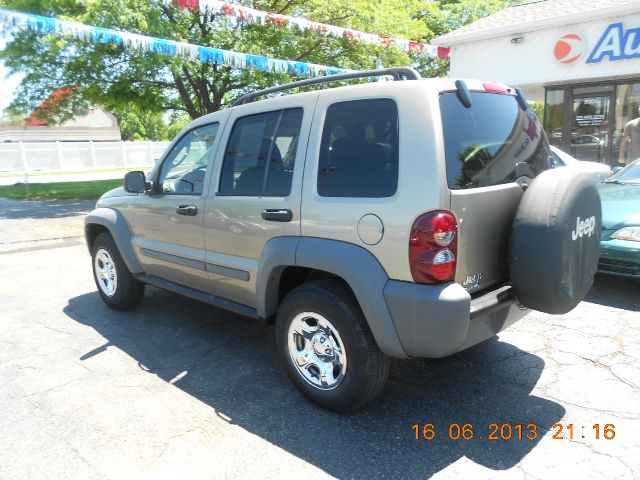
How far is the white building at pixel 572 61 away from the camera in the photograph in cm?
1120

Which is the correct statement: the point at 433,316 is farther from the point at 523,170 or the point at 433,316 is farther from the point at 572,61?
the point at 572,61

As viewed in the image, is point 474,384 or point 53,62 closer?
point 474,384

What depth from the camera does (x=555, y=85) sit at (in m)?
12.7

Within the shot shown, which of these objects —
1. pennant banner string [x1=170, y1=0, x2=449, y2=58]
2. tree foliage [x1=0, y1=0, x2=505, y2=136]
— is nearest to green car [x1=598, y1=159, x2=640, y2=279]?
pennant banner string [x1=170, y1=0, x2=449, y2=58]

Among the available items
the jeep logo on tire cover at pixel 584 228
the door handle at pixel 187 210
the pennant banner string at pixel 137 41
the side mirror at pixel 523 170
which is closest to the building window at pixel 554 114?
the pennant banner string at pixel 137 41

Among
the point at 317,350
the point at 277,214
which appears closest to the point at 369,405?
the point at 317,350

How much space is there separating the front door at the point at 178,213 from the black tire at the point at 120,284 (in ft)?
1.15

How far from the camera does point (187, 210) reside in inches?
150

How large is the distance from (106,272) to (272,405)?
2706mm

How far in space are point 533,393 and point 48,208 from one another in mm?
13813

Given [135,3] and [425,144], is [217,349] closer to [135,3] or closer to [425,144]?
[425,144]

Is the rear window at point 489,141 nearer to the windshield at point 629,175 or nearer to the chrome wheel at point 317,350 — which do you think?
the chrome wheel at point 317,350

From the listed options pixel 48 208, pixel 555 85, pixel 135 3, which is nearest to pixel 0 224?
pixel 48 208

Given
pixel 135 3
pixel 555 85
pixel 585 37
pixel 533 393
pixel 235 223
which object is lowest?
pixel 533 393
